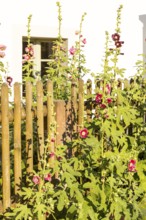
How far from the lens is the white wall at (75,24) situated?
264 inches

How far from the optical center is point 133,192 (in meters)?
3.86

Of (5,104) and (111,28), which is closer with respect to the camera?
(5,104)

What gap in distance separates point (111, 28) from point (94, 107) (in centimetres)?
325

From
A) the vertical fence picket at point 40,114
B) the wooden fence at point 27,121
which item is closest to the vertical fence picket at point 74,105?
the wooden fence at point 27,121

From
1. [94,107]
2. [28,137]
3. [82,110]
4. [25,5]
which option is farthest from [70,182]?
[25,5]

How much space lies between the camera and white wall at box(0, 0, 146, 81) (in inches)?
264

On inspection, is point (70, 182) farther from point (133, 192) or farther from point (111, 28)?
point (111, 28)

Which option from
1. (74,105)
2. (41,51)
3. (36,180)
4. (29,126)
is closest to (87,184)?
(36,180)

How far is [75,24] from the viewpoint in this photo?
7.23 m

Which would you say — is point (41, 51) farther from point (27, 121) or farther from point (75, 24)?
point (27, 121)

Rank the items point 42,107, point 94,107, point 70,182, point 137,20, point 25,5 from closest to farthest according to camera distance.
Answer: point 70,182
point 42,107
point 94,107
point 25,5
point 137,20

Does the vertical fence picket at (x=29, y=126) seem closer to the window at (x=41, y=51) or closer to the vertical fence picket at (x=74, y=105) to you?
the vertical fence picket at (x=74, y=105)

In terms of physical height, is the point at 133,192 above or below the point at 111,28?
below

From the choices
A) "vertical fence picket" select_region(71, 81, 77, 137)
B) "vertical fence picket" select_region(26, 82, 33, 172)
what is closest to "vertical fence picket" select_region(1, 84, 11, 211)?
"vertical fence picket" select_region(26, 82, 33, 172)
